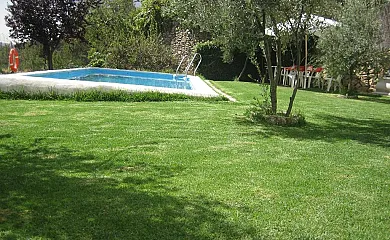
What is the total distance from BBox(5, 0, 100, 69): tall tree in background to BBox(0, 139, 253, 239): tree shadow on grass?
16339 mm

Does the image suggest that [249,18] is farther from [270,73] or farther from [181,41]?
[181,41]

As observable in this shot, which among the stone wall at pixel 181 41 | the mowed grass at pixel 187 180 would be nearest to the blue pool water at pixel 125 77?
the stone wall at pixel 181 41

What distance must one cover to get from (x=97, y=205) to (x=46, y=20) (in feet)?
59.3

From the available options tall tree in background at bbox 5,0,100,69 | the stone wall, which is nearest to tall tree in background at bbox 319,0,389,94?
the stone wall

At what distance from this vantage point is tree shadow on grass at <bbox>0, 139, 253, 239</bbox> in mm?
2934

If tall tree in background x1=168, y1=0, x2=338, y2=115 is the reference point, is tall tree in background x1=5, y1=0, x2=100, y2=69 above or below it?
above

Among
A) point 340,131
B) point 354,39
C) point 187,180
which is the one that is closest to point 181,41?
point 354,39

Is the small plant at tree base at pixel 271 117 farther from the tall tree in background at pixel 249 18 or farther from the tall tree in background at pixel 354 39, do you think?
the tall tree in background at pixel 354 39

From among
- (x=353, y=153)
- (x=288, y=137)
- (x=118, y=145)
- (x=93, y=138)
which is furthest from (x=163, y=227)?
(x=288, y=137)

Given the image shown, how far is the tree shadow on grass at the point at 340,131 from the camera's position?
6719 millimetres

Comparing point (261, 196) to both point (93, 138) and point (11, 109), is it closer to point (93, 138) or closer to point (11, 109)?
point (93, 138)

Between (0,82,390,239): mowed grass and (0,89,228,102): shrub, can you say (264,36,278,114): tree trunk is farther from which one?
(0,89,228,102): shrub

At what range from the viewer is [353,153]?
5.61 meters

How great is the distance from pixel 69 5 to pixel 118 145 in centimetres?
1682
